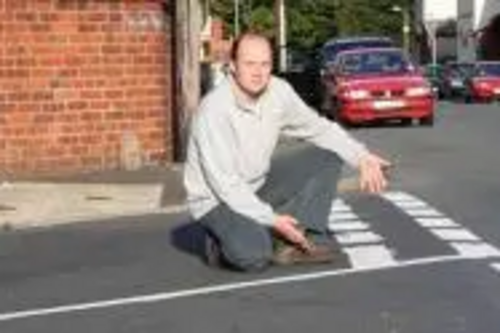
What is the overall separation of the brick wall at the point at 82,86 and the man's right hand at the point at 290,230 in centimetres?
1069

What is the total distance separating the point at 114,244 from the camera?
13875mm

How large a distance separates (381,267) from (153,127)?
1146cm

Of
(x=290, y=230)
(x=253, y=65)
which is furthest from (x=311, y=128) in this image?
(x=290, y=230)

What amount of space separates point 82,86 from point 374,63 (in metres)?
13.9

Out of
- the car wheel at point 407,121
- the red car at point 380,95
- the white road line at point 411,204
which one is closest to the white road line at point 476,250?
the white road line at point 411,204

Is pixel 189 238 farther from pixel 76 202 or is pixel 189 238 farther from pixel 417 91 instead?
pixel 417 91

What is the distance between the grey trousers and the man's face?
63cm

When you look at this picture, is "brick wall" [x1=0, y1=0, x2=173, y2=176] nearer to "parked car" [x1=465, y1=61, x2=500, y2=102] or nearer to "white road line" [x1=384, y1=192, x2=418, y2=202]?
"white road line" [x1=384, y1=192, x2=418, y2=202]

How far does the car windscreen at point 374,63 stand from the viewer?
113 feet

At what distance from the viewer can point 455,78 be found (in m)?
58.7

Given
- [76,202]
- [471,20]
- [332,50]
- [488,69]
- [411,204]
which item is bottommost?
[76,202]

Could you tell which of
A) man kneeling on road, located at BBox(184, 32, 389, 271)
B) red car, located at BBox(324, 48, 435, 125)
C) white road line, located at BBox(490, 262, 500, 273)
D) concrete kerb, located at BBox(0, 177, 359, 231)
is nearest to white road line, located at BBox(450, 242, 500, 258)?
white road line, located at BBox(490, 262, 500, 273)

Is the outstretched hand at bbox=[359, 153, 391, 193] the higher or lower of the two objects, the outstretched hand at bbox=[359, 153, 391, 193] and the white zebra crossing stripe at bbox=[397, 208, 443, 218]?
the higher

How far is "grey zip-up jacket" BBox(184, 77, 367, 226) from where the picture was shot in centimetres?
1094
